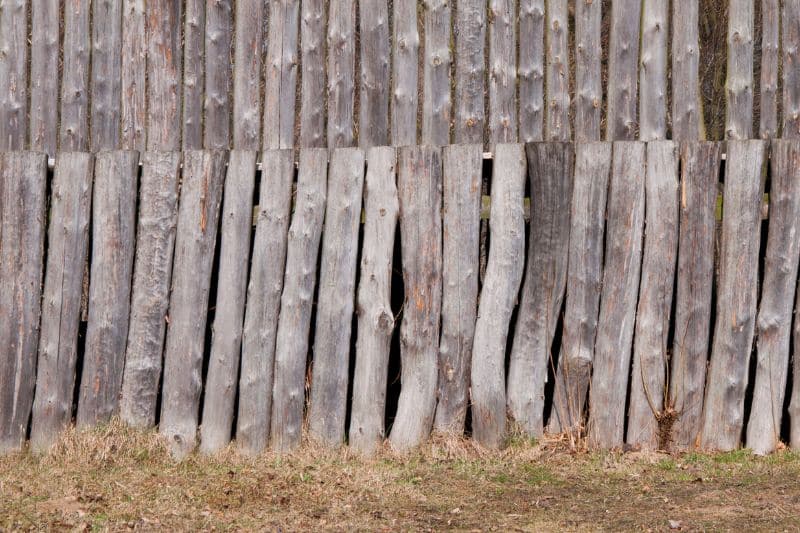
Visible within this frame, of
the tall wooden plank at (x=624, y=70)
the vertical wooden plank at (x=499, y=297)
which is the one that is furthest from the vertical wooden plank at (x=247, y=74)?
the tall wooden plank at (x=624, y=70)

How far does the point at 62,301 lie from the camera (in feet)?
18.9

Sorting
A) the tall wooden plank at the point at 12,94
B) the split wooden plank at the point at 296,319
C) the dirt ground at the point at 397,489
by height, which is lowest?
the dirt ground at the point at 397,489

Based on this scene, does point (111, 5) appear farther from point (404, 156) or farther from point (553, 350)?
point (553, 350)

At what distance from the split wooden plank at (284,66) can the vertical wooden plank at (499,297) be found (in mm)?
1165

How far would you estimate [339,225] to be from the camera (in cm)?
562

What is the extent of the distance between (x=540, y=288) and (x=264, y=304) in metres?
1.59

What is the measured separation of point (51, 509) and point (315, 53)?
9.60 feet

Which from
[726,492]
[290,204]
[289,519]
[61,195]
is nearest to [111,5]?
[61,195]

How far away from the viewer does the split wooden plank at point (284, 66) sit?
5.79m

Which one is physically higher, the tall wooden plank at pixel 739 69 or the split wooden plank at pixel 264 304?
the tall wooden plank at pixel 739 69

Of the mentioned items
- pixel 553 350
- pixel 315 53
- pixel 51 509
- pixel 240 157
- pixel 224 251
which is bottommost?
pixel 51 509

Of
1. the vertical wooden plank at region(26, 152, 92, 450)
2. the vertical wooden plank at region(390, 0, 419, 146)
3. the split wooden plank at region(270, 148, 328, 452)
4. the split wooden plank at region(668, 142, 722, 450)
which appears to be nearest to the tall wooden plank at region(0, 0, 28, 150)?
the vertical wooden plank at region(26, 152, 92, 450)

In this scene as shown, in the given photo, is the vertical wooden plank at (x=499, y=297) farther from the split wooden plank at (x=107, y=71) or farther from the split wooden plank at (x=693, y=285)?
the split wooden plank at (x=107, y=71)

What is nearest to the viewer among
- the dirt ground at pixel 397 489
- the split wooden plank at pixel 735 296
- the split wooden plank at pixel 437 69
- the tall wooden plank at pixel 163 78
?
the dirt ground at pixel 397 489
